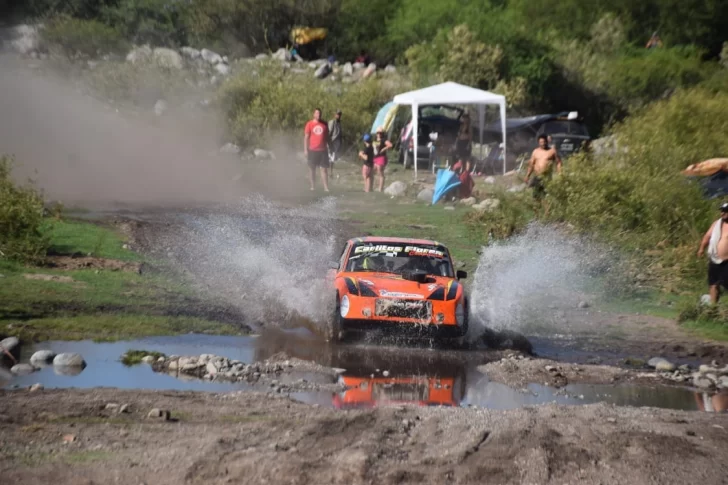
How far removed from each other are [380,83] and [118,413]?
33.7m

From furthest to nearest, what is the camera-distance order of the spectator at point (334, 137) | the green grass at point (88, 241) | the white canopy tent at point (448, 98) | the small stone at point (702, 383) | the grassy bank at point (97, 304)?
the spectator at point (334, 137)
the white canopy tent at point (448, 98)
the green grass at point (88, 241)
the grassy bank at point (97, 304)
the small stone at point (702, 383)

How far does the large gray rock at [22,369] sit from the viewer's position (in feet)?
36.8

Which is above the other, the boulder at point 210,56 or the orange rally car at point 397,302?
the boulder at point 210,56

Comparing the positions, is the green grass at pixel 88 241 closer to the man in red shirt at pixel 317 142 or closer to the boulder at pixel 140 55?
the man in red shirt at pixel 317 142

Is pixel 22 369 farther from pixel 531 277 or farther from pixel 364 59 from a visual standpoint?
pixel 364 59

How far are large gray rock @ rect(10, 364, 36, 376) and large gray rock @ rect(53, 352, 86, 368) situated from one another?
32 cm

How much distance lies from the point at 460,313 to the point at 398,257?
161cm

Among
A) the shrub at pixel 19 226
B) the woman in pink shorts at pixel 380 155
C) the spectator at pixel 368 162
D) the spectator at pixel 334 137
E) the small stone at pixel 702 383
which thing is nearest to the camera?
the small stone at pixel 702 383

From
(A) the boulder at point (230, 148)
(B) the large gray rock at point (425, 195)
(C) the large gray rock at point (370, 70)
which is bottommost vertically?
(B) the large gray rock at point (425, 195)

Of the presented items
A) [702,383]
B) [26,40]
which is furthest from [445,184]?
[26,40]

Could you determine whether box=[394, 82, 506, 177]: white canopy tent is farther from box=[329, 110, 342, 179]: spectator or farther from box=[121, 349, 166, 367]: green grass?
box=[121, 349, 166, 367]: green grass

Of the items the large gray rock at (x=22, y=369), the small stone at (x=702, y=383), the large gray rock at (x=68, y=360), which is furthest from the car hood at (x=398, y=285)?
the large gray rock at (x=22, y=369)

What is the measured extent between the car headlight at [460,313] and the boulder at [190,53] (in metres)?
38.8

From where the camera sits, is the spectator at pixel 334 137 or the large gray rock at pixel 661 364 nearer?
the large gray rock at pixel 661 364
